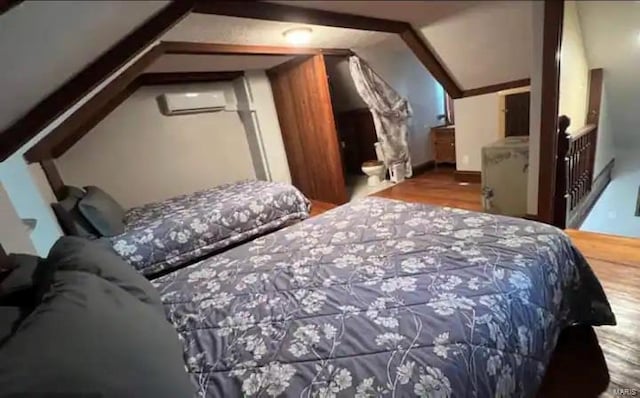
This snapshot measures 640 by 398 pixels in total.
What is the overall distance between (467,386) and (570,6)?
77 cm

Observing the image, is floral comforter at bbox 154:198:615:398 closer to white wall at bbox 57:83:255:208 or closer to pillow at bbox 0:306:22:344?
pillow at bbox 0:306:22:344

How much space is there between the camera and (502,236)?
1.11m

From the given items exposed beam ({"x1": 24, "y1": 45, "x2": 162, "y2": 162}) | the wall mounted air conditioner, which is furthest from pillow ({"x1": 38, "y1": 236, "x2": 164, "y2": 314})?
the wall mounted air conditioner

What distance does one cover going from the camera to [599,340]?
1.28 m

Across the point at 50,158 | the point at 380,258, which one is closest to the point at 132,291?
the point at 380,258

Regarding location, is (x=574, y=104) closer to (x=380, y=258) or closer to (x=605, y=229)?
(x=605, y=229)

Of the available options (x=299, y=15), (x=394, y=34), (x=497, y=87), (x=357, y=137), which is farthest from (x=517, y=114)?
(x=357, y=137)

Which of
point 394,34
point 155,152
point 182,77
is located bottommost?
point 155,152

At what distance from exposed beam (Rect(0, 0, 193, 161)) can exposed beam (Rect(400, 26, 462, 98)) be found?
0.26 metres

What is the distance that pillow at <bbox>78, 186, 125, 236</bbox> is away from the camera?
2.16 m

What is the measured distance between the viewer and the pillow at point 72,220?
6.85 ft

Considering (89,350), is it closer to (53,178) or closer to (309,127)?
(53,178)

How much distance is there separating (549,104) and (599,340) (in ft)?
4.82

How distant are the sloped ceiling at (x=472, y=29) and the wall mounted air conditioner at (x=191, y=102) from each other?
11.6ft
